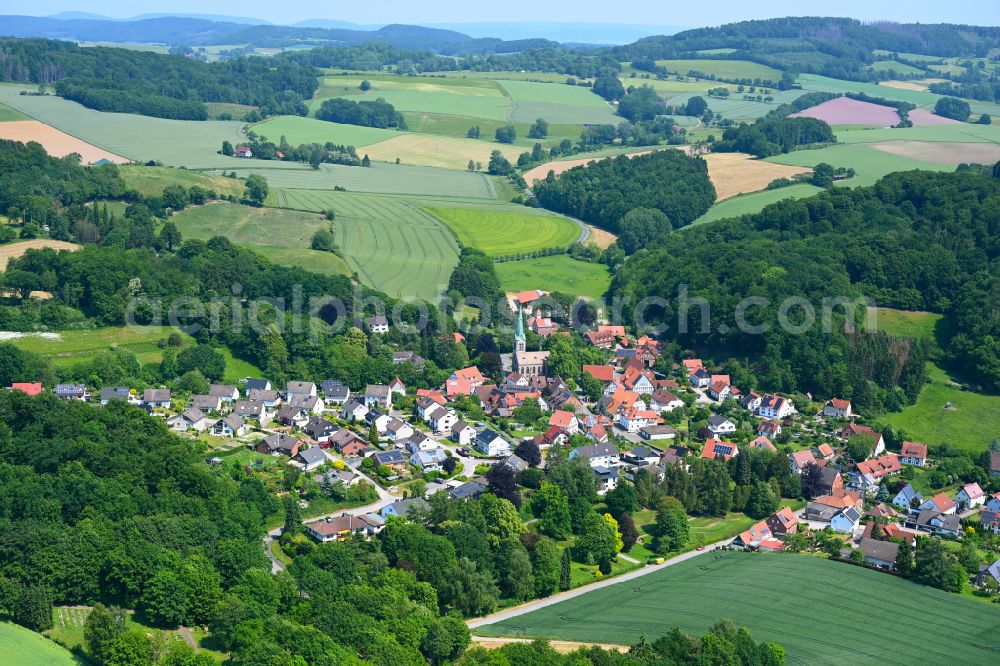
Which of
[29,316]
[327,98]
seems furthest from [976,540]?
[327,98]

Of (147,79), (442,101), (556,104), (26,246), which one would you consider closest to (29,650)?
(26,246)

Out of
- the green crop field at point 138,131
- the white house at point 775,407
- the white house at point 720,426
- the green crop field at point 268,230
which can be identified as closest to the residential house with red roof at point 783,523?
the white house at point 720,426

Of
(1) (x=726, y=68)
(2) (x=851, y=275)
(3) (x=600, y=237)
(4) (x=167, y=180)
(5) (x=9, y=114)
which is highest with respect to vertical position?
(1) (x=726, y=68)

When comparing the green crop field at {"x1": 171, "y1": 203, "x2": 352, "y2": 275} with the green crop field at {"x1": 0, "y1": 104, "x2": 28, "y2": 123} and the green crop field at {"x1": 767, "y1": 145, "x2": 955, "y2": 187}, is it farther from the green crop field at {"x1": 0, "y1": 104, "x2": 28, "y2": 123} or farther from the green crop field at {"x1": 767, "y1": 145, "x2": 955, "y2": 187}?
the green crop field at {"x1": 767, "y1": 145, "x2": 955, "y2": 187}

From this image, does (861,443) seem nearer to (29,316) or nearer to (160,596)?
(160,596)

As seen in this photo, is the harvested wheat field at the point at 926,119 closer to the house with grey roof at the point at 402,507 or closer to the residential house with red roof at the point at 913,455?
the residential house with red roof at the point at 913,455

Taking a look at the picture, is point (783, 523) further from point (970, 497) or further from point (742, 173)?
point (742, 173)
